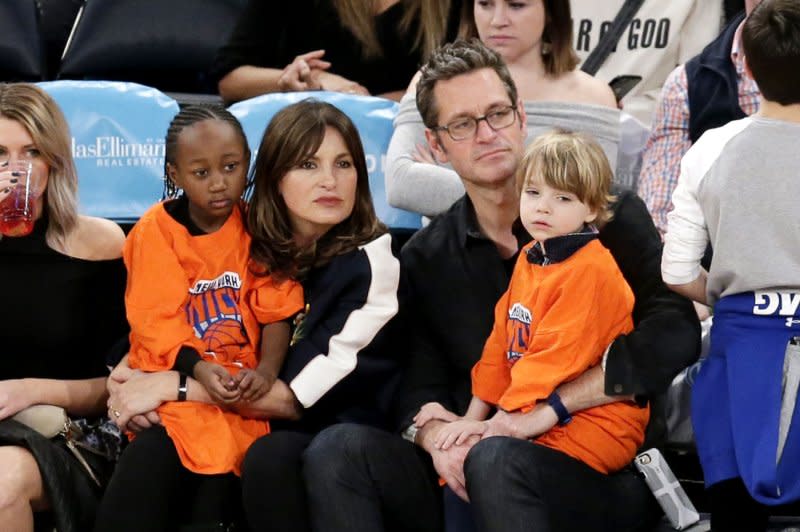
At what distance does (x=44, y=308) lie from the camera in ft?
9.05

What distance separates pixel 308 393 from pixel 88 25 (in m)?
1.83

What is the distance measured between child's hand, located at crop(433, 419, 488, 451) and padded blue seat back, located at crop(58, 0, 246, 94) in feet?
6.07

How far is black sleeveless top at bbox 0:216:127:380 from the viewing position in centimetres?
275

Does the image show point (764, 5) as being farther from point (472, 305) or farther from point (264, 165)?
point (264, 165)

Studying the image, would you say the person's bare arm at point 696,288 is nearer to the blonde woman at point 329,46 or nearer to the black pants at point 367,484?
the black pants at point 367,484

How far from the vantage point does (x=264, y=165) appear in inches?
108

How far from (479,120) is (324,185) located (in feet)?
1.17

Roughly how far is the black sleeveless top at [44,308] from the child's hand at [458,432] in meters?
0.86

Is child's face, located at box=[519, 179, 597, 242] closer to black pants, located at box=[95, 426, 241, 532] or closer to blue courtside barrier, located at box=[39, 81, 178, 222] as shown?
black pants, located at box=[95, 426, 241, 532]

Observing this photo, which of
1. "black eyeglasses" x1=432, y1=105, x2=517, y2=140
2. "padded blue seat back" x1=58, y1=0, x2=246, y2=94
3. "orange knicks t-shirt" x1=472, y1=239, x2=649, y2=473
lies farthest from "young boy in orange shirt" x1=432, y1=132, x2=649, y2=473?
"padded blue seat back" x1=58, y1=0, x2=246, y2=94

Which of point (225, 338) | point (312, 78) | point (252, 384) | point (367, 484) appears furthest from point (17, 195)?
point (312, 78)

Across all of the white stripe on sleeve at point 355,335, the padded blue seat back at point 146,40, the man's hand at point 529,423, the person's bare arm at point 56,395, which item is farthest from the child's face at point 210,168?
the padded blue seat back at point 146,40

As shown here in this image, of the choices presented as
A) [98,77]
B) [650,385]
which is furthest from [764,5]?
[98,77]

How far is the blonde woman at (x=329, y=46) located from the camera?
3.60m
